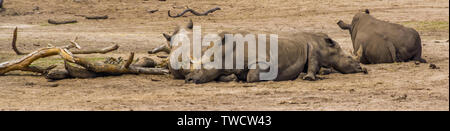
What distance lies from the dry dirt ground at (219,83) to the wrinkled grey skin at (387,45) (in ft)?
0.92

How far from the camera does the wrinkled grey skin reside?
1252 centimetres

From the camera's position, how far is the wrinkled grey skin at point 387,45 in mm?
12523

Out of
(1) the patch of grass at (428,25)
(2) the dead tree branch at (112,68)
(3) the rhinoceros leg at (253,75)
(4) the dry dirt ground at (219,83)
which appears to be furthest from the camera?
(1) the patch of grass at (428,25)

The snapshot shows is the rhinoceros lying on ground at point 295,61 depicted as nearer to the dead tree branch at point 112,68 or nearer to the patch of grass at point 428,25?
the dead tree branch at point 112,68

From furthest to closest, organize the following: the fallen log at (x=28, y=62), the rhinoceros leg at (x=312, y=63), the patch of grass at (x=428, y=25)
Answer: the patch of grass at (x=428, y=25), the fallen log at (x=28, y=62), the rhinoceros leg at (x=312, y=63)

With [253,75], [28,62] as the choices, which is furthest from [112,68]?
[253,75]

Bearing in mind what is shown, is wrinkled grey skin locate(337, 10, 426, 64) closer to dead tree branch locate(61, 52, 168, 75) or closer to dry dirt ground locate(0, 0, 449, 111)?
dry dirt ground locate(0, 0, 449, 111)

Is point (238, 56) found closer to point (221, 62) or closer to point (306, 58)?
point (221, 62)

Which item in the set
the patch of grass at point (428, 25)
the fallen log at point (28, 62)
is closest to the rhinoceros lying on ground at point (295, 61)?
the fallen log at point (28, 62)

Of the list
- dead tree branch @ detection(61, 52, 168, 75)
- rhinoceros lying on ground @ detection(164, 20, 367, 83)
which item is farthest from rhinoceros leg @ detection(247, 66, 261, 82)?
dead tree branch @ detection(61, 52, 168, 75)

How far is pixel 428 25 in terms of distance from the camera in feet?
60.2

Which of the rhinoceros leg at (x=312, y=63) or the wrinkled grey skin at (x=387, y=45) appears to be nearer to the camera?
the rhinoceros leg at (x=312, y=63)

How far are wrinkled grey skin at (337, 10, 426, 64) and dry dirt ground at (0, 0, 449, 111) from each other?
28 centimetres

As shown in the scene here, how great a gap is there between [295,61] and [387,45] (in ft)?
8.63
